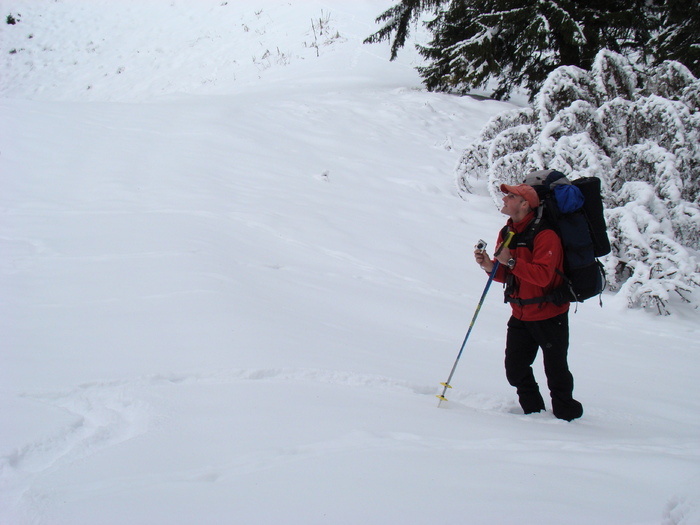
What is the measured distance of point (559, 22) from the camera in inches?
406

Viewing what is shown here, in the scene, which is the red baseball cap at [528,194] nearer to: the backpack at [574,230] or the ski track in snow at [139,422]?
the backpack at [574,230]

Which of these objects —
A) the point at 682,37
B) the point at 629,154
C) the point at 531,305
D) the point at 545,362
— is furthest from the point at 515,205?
the point at 682,37

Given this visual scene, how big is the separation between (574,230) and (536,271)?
366mm

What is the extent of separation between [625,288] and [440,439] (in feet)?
15.8

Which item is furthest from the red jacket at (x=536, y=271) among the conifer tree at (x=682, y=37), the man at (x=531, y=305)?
the conifer tree at (x=682, y=37)

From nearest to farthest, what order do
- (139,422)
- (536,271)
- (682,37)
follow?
Answer: 1. (139,422)
2. (536,271)
3. (682,37)

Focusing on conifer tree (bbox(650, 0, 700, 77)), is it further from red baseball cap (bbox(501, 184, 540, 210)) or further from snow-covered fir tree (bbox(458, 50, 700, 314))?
red baseball cap (bbox(501, 184, 540, 210))

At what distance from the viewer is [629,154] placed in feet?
24.1

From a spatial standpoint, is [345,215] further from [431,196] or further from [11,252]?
[11,252]

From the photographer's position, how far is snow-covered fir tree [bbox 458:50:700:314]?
20.5ft

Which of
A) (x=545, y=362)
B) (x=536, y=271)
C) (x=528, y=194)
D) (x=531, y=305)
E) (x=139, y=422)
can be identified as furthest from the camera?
(x=545, y=362)

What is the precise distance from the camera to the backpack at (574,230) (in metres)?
3.07

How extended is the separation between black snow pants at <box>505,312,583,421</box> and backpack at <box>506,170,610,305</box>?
0.76 feet

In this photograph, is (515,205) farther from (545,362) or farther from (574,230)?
(545,362)
